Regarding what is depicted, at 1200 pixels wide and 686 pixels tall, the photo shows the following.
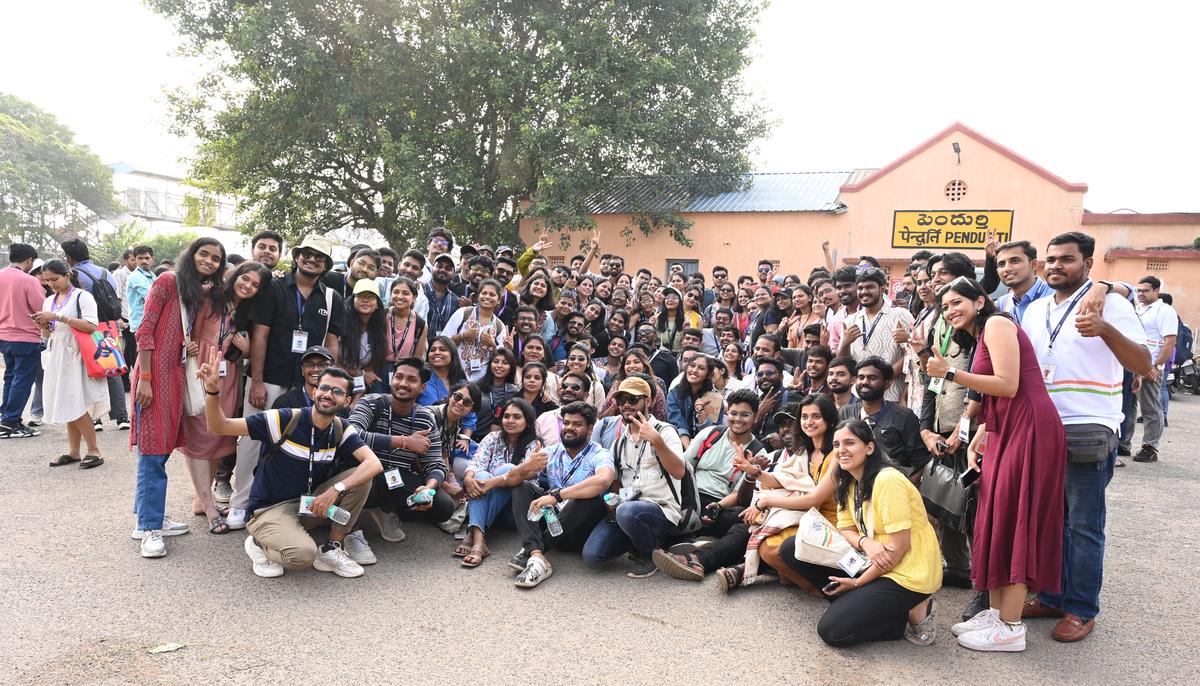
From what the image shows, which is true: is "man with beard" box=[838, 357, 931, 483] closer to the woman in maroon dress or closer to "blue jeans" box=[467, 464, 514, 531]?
the woman in maroon dress

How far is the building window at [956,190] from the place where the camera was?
19.2 m

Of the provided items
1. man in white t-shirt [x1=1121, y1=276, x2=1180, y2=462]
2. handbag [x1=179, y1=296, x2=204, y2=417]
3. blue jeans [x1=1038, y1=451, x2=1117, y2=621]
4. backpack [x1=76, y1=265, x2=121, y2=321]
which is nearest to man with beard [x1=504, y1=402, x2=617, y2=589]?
handbag [x1=179, y1=296, x2=204, y2=417]

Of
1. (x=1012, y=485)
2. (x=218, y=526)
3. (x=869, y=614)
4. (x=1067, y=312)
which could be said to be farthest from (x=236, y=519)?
(x=1067, y=312)

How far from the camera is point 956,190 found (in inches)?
757

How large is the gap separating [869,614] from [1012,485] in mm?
966

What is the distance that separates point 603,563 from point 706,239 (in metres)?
18.3

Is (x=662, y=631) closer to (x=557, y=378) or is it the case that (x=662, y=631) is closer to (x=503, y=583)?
(x=503, y=583)

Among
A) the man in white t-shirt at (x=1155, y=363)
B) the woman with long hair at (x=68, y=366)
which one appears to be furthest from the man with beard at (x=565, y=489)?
the man in white t-shirt at (x=1155, y=363)

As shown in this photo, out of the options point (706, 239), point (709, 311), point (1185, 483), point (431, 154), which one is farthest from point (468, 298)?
point (706, 239)

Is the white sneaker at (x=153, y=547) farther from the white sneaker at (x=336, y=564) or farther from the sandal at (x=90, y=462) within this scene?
the sandal at (x=90, y=462)

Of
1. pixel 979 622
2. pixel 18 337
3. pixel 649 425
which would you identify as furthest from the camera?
pixel 18 337

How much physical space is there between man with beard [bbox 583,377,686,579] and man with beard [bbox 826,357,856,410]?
1234 mm

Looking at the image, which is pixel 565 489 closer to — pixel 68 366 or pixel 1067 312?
pixel 1067 312

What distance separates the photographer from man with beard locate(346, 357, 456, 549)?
487 cm
